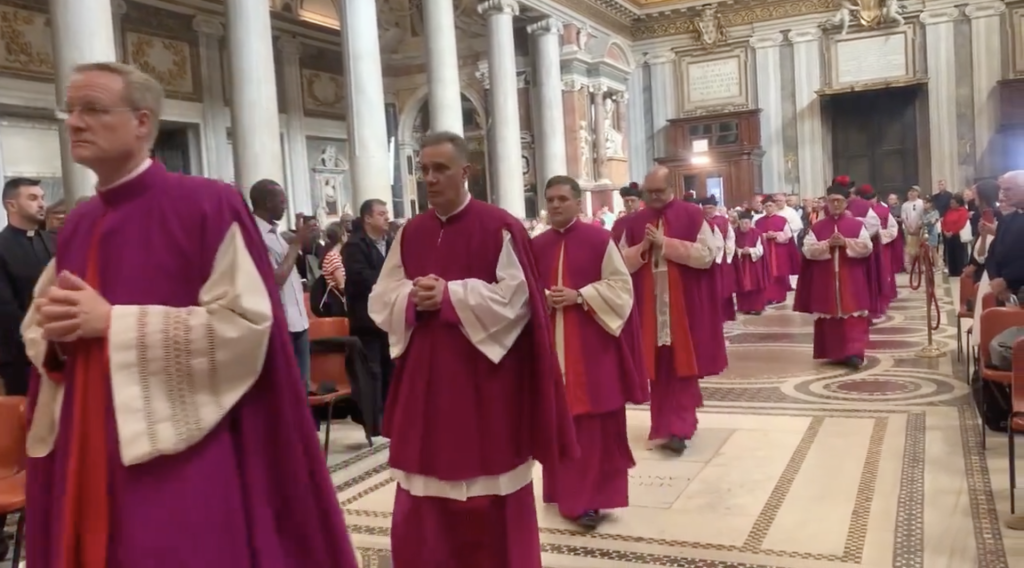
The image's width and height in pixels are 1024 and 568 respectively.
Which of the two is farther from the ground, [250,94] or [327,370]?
[250,94]

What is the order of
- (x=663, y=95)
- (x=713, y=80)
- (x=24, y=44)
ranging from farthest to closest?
1. (x=663, y=95)
2. (x=713, y=80)
3. (x=24, y=44)

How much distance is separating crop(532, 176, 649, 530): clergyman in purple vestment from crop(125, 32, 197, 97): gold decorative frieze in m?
11.6

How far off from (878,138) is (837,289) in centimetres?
1441

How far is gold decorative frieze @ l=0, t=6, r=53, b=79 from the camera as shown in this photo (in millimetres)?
12281

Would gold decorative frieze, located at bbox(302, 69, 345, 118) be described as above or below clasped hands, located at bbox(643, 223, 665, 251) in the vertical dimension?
above

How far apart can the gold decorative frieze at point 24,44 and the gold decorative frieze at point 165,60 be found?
4.63 feet

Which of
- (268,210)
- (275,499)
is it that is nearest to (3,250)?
(268,210)

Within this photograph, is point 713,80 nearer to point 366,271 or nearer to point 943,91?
point 943,91

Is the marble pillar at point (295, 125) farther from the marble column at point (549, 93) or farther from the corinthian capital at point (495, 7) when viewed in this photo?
the marble column at point (549, 93)

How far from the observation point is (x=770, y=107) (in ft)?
69.7

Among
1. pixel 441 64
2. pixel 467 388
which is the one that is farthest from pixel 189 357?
pixel 441 64

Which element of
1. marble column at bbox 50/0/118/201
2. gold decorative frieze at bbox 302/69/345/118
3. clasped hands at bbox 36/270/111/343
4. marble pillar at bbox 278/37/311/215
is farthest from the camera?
gold decorative frieze at bbox 302/69/345/118

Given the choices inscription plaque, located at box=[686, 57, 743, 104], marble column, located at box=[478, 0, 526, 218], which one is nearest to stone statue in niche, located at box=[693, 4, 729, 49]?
inscription plaque, located at box=[686, 57, 743, 104]

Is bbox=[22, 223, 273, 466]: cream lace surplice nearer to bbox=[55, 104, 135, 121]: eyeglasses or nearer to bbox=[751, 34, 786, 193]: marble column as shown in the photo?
bbox=[55, 104, 135, 121]: eyeglasses
